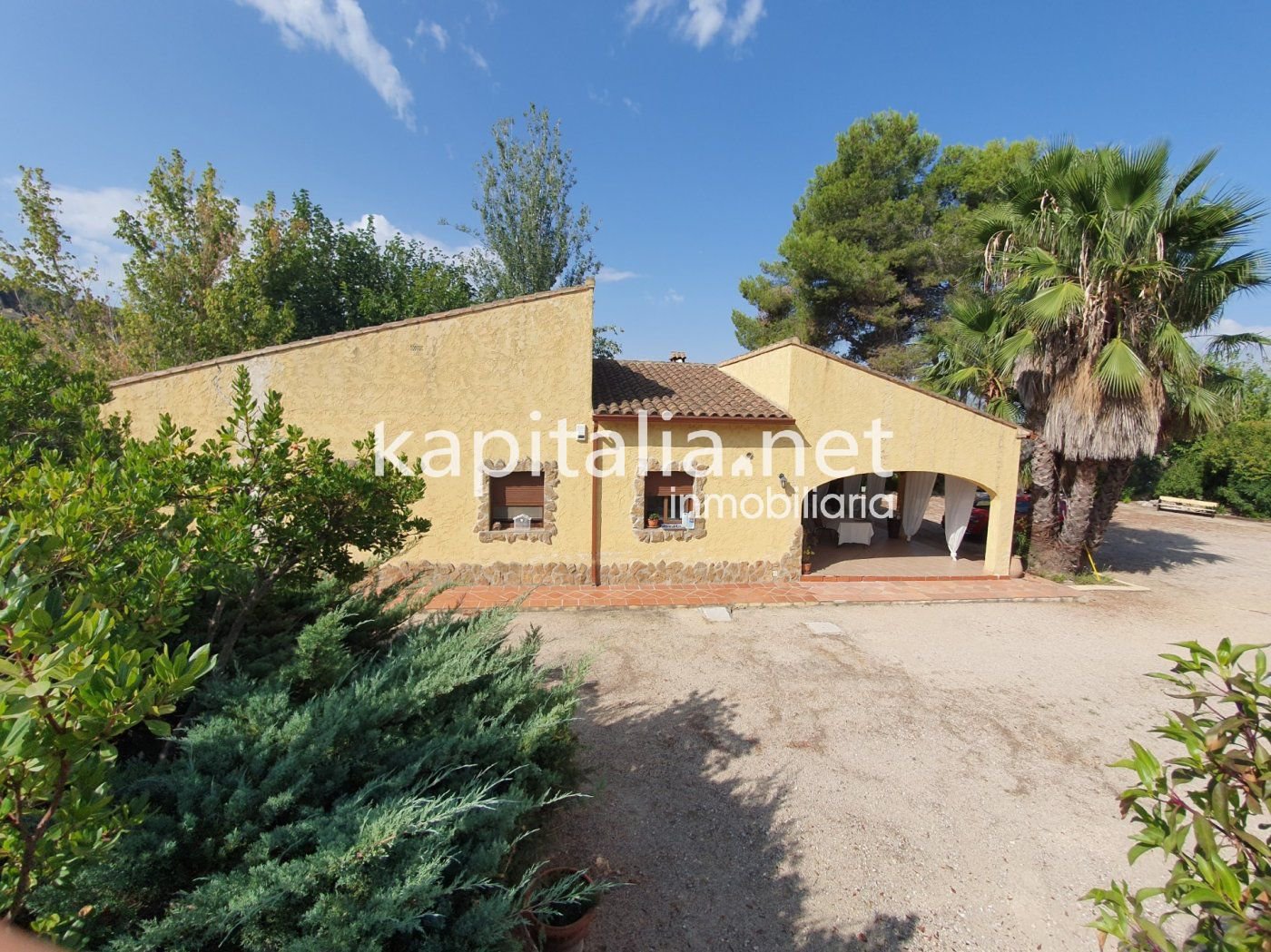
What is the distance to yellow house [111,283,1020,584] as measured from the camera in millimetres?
9930

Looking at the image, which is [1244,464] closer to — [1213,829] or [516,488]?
[516,488]

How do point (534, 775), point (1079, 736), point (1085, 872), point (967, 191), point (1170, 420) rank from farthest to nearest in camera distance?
1. point (967, 191)
2. point (1170, 420)
3. point (1079, 736)
4. point (1085, 872)
5. point (534, 775)

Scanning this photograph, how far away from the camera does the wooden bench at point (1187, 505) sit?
22641 millimetres

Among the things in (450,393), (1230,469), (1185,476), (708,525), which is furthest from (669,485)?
(1185,476)

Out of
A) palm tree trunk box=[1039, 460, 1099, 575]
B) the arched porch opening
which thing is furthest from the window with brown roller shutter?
palm tree trunk box=[1039, 460, 1099, 575]

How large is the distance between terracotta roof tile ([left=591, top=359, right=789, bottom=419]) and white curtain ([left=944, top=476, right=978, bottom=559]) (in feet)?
20.3

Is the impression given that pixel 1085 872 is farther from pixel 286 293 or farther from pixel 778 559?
pixel 286 293

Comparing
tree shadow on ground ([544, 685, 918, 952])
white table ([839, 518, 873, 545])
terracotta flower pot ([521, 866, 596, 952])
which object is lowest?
tree shadow on ground ([544, 685, 918, 952])

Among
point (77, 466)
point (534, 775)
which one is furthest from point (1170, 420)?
point (77, 466)

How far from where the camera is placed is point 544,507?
35.6 ft

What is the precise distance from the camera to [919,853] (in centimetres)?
439

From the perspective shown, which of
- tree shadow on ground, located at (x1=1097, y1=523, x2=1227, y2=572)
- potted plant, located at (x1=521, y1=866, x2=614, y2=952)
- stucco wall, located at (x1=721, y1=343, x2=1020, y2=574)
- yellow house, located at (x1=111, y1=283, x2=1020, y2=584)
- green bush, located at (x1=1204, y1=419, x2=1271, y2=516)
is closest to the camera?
potted plant, located at (x1=521, y1=866, x2=614, y2=952)

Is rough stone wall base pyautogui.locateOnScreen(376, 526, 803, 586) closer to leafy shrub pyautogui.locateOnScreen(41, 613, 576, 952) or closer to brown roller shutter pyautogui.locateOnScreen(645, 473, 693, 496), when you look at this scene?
brown roller shutter pyautogui.locateOnScreen(645, 473, 693, 496)

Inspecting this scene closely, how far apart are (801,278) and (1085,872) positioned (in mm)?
21900
